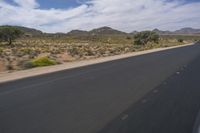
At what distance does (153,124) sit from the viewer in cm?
772

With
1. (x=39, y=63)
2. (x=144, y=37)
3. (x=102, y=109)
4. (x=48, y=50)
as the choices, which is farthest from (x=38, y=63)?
(x=144, y=37)

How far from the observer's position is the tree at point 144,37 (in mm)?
116875

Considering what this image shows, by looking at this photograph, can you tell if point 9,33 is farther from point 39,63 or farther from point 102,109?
point 102,109

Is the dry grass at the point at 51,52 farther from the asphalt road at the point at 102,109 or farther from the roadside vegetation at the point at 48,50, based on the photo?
the asphalt road at the point at 102,109

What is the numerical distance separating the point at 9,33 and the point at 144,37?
54011mm

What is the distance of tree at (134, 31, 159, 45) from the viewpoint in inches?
4601

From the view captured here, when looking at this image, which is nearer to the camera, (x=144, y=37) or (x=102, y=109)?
(x=102, y=109)

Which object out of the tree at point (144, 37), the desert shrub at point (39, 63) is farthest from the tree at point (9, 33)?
the desert shrub at point (39, 63)

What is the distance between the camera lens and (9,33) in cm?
8131

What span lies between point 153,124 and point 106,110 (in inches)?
85.2

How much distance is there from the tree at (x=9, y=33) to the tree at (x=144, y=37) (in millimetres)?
45668

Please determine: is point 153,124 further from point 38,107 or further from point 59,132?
point 38,107

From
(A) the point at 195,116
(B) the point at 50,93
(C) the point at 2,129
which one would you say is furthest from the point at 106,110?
(B) the point at 50,93

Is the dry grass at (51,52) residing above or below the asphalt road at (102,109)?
below
